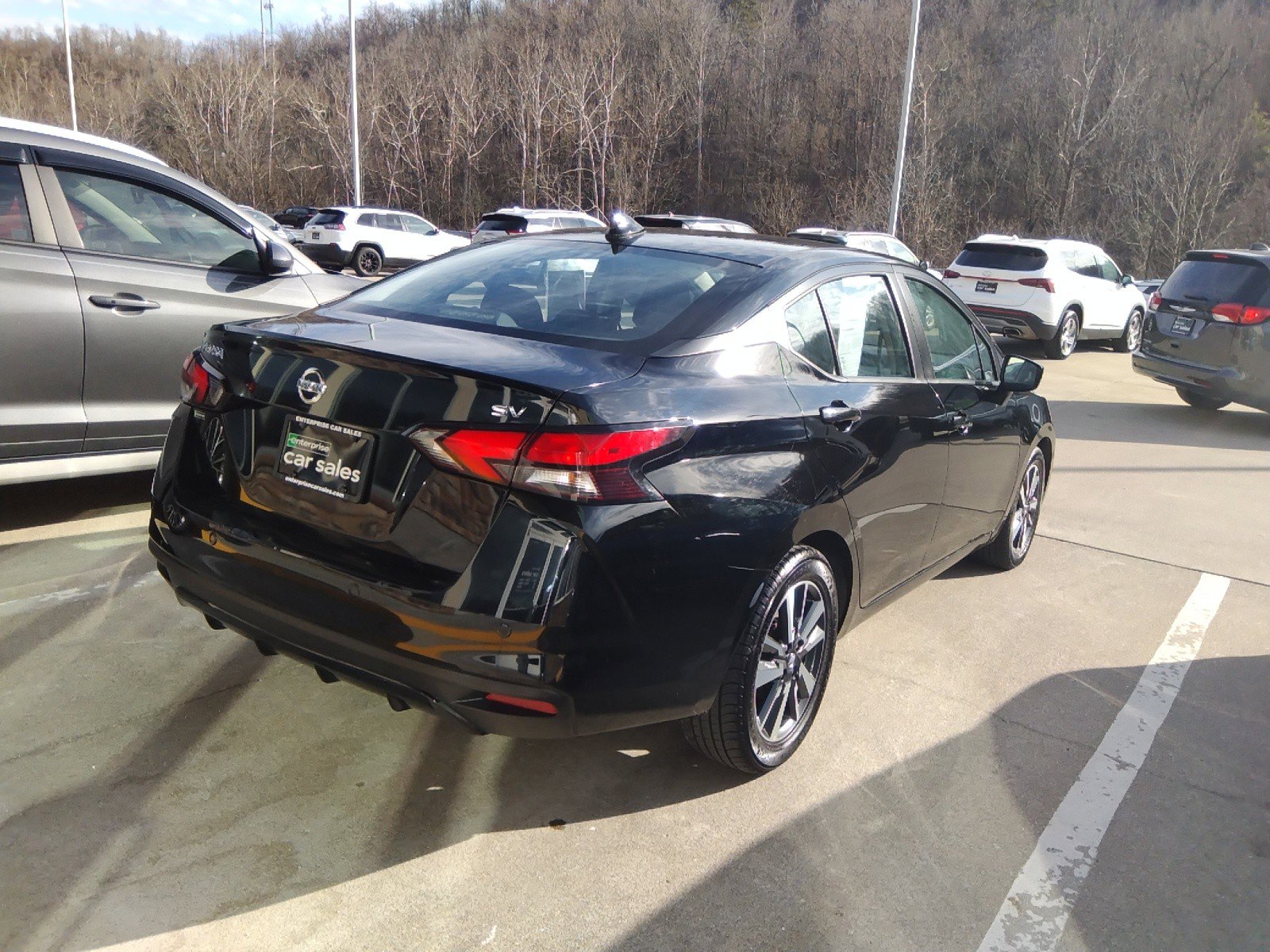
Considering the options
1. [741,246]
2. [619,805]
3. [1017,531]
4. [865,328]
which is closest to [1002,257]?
[1017,531]

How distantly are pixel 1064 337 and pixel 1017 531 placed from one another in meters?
11.2

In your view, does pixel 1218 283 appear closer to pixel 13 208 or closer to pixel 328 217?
pixel 13 208

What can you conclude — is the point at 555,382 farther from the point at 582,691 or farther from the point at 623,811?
the point at 623,811

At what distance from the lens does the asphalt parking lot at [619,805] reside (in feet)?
8.27

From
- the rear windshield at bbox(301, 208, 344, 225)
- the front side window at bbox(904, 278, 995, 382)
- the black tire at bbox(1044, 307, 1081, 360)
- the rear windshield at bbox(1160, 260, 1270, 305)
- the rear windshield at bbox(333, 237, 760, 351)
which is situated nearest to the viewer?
the rear windshield at bbox(333, 237, 760, 351)

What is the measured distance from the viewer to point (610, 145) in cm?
5547

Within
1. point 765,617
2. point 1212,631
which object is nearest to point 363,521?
point 765,617

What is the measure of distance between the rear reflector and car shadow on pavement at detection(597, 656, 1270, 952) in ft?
1.88

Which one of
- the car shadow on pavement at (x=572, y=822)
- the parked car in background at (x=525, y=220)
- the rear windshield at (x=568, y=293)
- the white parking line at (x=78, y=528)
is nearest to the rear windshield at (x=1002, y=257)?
the parked car in background at (x=525, y=220)

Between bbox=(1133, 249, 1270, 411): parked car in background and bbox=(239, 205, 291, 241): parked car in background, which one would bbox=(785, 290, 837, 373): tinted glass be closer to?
bbox=(239, 205, 291, 241): parked car in background

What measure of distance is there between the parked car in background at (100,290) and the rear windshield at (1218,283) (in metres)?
8.97

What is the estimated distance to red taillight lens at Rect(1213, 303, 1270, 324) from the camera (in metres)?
9.99

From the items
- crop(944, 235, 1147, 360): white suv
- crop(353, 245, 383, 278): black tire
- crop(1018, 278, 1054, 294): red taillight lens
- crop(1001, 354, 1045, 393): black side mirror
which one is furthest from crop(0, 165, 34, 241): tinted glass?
crop(353, 245, 383, 278): black tire

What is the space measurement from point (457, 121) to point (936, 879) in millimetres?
56964
